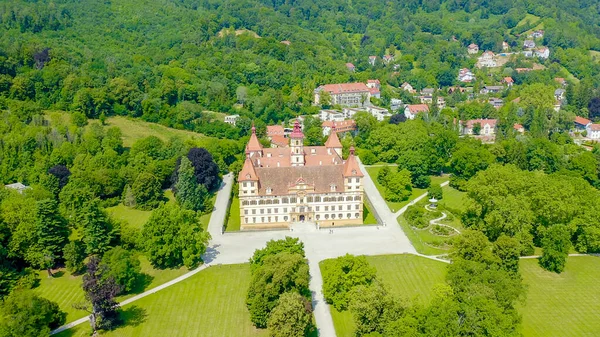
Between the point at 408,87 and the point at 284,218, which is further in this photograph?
the point at 408,87

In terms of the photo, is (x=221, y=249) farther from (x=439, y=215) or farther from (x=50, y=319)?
(x=439, y=215)

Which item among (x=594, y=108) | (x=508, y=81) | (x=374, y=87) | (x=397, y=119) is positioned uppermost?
(x=508, y=81)

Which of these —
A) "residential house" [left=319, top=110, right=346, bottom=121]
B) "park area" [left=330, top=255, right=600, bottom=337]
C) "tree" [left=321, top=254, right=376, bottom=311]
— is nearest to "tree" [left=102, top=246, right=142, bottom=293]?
"tree" [left=321, top=254, right=376, bottom=311]

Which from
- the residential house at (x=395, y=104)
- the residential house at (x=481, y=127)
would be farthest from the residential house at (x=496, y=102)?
the residential house at (x=395, y=104)

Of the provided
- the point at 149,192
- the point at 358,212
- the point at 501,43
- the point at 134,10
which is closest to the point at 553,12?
the point at 501,43

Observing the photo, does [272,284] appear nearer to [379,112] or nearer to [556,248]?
[556,248]

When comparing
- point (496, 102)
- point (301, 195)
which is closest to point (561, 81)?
point (496, 102)

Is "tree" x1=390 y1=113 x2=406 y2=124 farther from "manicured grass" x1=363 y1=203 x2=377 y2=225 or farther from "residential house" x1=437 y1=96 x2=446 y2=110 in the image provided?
"manicured grass" x1=363 y1=203 x2=377 y2=225
